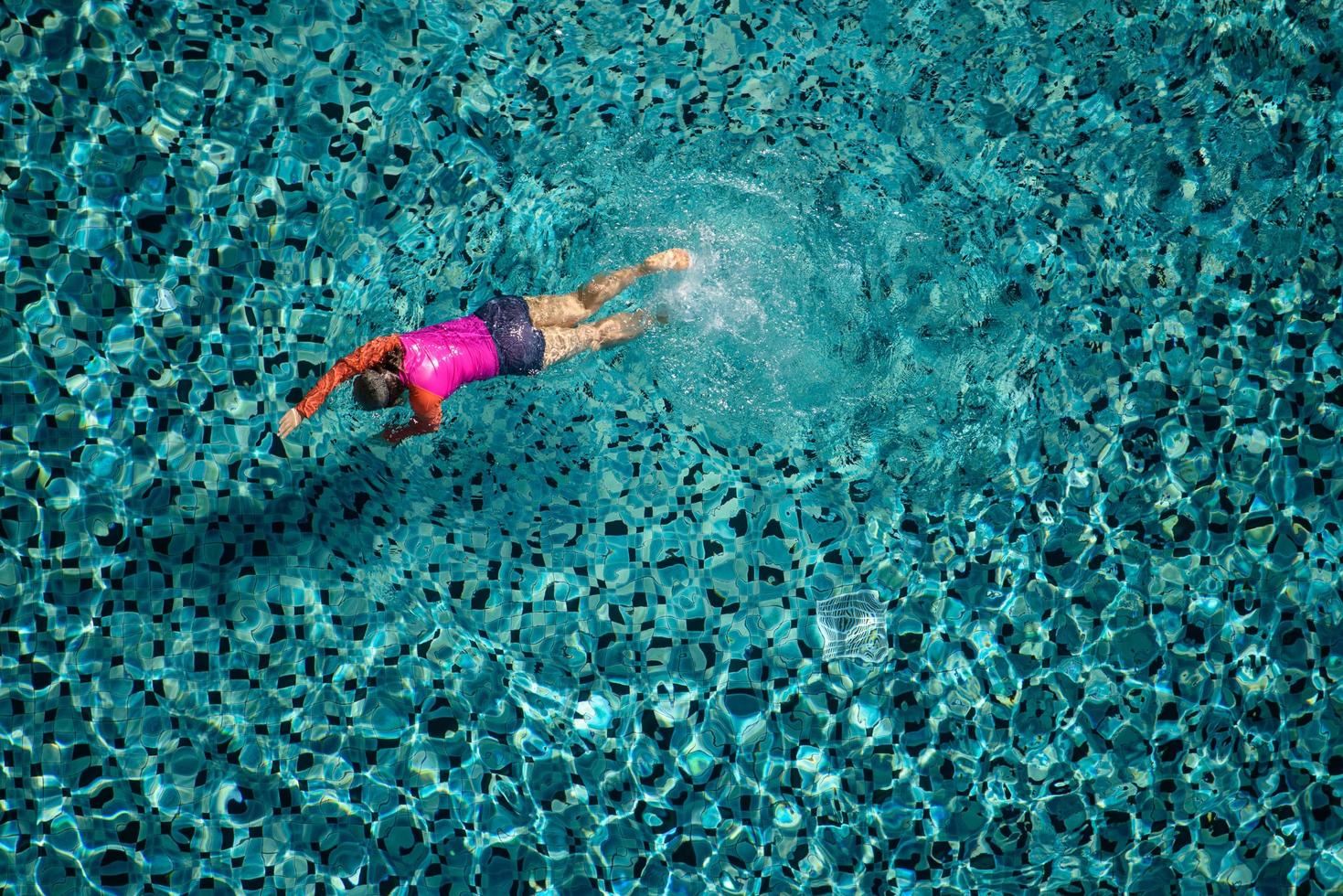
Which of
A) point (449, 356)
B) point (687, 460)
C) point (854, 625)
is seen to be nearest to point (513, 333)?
point (449, 356)

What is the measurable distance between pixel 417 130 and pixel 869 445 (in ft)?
9.23

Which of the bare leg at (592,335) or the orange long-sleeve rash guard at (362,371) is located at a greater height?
the bare leg at (592,335)

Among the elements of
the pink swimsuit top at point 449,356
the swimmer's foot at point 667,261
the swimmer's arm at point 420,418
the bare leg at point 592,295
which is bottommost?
the swimmer's arm at point 420,418

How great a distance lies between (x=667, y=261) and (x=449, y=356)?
1256 mm

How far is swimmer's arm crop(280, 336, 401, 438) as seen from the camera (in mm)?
3939

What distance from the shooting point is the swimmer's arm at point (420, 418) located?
413 cm

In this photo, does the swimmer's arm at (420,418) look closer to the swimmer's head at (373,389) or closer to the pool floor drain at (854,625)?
the swimmer's head at (373,389)

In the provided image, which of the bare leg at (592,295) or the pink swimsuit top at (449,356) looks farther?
the bare leg at (592,295)

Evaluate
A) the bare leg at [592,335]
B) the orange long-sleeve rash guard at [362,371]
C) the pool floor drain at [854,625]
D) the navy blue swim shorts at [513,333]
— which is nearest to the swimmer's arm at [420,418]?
the orange long-sleeve rash guard at [362,371]

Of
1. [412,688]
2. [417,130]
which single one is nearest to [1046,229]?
[417,130]

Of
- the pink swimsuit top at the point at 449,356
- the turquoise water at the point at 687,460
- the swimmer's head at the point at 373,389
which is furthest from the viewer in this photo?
the turquoise water at the point at 687,460

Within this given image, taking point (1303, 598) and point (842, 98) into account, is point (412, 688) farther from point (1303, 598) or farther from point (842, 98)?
point (1303, 598)

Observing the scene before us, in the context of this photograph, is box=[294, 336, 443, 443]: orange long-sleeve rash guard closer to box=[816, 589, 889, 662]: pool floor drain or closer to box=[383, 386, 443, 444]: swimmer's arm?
box=[383, 386, 443, 444]: swimmer's arm

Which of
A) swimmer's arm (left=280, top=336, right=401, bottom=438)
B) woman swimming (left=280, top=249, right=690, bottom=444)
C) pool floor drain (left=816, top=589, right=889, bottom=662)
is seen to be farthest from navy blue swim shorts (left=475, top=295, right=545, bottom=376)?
pool floor drain (left=816, top=589, right=889, bottom=662)
